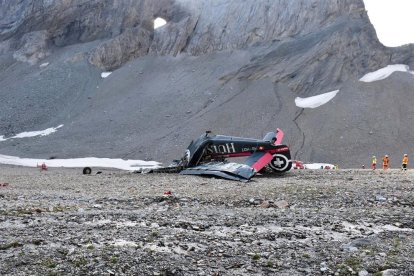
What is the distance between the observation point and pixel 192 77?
252ft

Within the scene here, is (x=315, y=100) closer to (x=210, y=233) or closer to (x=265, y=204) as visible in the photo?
(x=265, y=204)

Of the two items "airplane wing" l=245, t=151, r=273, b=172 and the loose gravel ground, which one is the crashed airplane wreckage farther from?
the loose gravel ground

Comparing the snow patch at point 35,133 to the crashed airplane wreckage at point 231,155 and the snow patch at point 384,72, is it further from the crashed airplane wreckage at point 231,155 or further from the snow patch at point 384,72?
the snow patch at point 384,72

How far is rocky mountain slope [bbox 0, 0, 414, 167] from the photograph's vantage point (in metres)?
56.2

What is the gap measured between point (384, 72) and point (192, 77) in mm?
30775

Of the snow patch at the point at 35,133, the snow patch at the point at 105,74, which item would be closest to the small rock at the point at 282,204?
the snow patch at the point at 35,133

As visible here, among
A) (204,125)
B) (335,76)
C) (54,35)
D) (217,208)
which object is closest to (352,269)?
(217,208)

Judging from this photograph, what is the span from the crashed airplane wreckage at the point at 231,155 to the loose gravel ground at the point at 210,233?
23.4 ft

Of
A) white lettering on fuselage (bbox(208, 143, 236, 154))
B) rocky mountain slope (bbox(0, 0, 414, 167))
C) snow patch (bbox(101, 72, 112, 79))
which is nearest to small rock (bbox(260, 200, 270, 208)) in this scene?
white lettering on fuselage (bbox(208, 143, 236, 154))

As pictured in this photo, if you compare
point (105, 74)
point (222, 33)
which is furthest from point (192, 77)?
point (105, 74)

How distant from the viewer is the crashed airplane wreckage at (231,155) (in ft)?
74.5

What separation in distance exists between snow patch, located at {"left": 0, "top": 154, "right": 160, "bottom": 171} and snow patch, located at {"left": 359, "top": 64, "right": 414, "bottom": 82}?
34850 millimetres

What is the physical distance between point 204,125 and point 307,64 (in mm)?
22737

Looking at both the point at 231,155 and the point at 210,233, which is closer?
the point at 210,233
